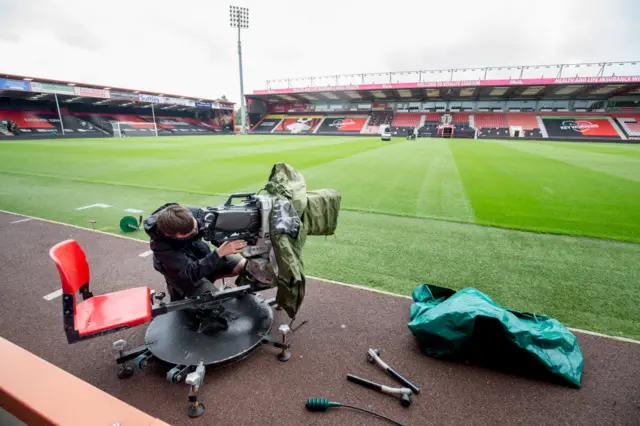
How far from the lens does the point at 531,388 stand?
267cm

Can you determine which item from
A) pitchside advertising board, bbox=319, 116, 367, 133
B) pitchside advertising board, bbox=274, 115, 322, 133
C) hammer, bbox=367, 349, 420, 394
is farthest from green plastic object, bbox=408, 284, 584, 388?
pitchside advertising board, bbox=274, 115, 322, 133

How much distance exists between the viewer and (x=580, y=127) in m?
44.3

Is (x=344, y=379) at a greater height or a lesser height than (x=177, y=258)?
lesser

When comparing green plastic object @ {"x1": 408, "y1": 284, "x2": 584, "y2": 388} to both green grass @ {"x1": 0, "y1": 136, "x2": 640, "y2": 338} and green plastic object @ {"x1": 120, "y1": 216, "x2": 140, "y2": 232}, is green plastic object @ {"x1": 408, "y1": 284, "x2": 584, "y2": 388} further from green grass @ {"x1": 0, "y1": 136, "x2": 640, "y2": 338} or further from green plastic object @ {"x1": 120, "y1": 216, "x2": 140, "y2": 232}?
green plastic object @ {"x1": 120, "y1": 216, "x2": 140, "y2": 232}

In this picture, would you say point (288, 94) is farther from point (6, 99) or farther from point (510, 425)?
point (510, 425)

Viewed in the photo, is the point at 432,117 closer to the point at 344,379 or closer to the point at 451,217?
the point at 451,217

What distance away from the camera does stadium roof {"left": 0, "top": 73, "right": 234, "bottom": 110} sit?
107 ft

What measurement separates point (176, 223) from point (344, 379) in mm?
2035

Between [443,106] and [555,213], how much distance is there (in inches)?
2054

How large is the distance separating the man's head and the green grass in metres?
2.47

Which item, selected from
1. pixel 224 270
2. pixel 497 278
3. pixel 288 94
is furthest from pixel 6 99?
pixel 497 278

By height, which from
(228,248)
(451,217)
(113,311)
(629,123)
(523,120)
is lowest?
(451,217)

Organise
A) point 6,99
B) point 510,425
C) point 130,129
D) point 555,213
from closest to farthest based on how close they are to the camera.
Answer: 1. point 510,425
2. point 555,213
3. point 6,99
4. point 130,129

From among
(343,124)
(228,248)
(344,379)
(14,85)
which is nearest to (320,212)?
(228,248)
